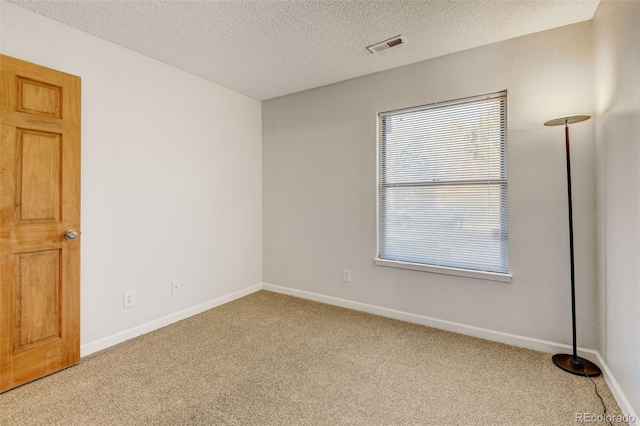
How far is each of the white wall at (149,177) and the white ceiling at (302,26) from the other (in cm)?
19

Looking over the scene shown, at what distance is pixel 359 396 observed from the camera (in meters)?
1.83

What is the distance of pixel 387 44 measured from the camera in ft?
8.25

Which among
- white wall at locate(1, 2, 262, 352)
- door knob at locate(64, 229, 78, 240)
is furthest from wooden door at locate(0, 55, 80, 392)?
white wall at locate(1, 2, 262, 352)

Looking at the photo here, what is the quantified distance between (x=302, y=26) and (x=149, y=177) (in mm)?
1839

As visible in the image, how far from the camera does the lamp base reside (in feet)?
6.61

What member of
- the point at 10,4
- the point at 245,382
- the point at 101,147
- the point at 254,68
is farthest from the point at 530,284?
the point at 10,4

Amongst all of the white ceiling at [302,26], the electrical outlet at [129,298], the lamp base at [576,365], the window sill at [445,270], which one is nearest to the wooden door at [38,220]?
the electrical outlet at [129,298]

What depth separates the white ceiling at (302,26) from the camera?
6.66 ft

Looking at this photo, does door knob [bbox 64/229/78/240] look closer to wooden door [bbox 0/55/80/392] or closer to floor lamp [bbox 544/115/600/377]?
wooden door [bbox 0/55/80/392]

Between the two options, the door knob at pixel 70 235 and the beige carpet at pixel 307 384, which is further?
the door knob at pixel 70 235

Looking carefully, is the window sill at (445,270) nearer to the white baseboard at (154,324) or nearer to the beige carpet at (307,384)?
the beige carpet at (307,384)

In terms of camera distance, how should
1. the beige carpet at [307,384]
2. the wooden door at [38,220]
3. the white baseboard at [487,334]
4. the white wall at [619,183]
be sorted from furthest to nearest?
the wooden door at [38,220], the white baseboard at [487,334], the beige carpet at [307,384], the white wall at [619,183]

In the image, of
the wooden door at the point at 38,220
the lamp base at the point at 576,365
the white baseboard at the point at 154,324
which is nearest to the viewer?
the wooden door at the point at 38,220

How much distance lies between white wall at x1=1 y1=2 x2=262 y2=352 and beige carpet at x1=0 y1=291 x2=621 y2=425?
1.80 ft
